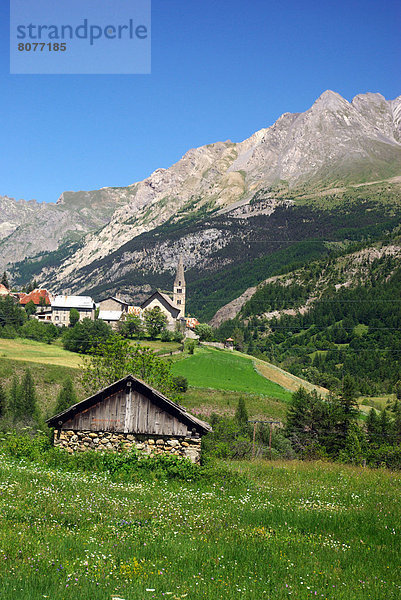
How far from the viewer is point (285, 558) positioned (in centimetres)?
913

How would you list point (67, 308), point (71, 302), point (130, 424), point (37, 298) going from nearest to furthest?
point (130, 424)
point (67, 308)
point (71, 302)
point (37, 298)

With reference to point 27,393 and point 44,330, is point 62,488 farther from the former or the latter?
point 44,330

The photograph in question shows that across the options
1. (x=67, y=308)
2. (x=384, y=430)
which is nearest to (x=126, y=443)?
(x=384, y=430)

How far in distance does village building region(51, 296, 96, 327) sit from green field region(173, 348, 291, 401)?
51.1m

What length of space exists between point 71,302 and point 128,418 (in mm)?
134500

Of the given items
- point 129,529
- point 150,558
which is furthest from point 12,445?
point 150,558

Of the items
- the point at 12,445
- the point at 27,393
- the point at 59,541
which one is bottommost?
the point at 27,393

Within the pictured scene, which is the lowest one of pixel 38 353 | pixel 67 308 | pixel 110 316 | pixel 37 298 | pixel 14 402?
pixel 14 402

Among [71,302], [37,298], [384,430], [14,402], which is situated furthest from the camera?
[37,298]

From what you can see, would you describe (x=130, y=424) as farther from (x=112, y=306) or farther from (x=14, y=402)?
(x=112, y=306)

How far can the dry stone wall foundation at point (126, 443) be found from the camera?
2123 centimetres

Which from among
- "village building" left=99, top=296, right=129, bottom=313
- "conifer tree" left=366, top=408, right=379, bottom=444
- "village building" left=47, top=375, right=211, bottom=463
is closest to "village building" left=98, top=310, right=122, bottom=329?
"village building" left=99, top=296, right=129, bottom=313

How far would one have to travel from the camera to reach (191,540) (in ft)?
32.5

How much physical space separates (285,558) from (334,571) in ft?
2.91
